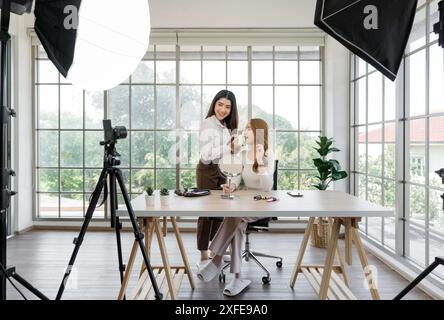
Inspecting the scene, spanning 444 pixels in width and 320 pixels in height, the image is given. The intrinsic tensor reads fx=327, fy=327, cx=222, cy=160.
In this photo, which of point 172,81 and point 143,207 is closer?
point 143,207

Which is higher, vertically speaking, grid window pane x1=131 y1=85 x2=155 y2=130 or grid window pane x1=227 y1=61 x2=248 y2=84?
grid window pane x1=227 y1=61 x2=248 y2=84

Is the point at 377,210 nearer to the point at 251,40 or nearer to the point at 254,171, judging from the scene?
the point at 254,171

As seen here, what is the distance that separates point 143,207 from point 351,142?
2.99 m

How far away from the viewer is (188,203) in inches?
80.5

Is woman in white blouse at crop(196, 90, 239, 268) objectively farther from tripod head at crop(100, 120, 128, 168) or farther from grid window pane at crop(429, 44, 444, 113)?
grid window pane at crop(429, 44, 444, 113)

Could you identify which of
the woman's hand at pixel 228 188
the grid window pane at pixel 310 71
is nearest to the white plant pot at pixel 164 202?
the woman's hand at pixel 228 188

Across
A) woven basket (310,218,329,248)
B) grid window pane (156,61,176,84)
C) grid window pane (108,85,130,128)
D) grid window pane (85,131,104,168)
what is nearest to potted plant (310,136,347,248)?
woven basket (310,218,329,248)

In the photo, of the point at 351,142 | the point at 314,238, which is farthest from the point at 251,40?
the point at 314,238

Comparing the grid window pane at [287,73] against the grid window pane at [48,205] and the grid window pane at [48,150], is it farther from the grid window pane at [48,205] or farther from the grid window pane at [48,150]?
the grid window pane at [48,205]

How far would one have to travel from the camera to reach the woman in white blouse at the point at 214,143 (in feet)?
9.14

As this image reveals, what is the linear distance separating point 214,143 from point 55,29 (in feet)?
4.96

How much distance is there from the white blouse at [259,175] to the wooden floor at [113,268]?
78 cm

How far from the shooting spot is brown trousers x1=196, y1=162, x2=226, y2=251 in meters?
2.91
